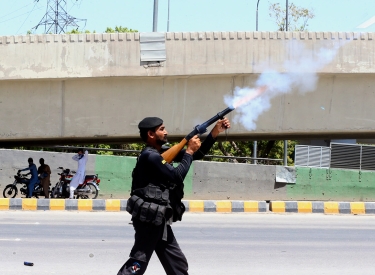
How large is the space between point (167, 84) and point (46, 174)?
166 inches

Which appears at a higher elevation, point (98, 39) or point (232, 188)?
point (98, 39)

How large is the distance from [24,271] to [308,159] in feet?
61.9

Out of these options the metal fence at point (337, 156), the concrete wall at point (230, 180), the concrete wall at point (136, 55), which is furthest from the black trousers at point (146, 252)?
the metal fence at point (337, 156)

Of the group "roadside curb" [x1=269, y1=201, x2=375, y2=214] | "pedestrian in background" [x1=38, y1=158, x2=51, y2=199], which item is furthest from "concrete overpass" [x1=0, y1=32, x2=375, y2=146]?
"roadside curb" [x1=269, y1=201, x2=375, y2=214]

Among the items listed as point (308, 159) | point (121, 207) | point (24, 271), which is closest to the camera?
point (24, 271)

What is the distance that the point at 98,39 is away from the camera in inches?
778

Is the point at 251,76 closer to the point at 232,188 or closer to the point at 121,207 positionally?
the point at 232,188

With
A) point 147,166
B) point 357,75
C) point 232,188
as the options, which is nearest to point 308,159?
point 232,188

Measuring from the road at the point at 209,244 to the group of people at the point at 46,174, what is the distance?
3.77m

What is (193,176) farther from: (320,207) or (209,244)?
(209,244)

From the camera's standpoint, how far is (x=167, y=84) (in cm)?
2034

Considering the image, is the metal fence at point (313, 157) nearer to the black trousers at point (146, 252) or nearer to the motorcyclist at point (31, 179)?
the motorcyclist at point (31, 179)

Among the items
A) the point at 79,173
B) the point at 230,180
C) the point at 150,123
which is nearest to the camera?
the point at 150,123

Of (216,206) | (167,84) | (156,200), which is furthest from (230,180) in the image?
(156,200)
